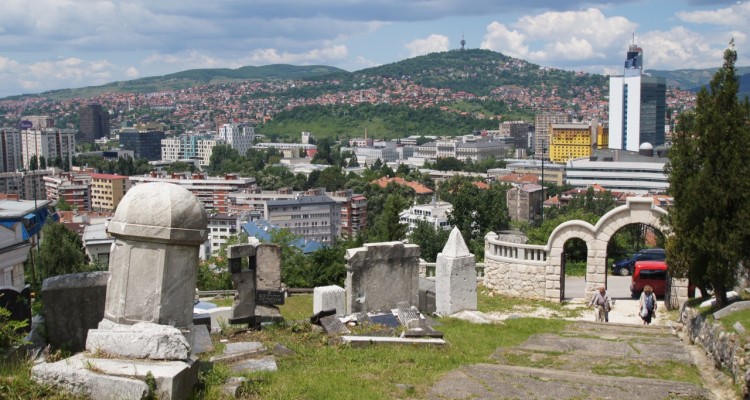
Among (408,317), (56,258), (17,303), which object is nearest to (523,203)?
(56,258)

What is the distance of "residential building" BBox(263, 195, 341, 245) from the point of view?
105000mm

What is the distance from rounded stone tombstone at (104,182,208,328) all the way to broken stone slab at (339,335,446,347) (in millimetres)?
3666

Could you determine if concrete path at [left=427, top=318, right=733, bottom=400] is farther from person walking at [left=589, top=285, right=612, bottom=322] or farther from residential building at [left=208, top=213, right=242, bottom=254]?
residential building at [left=208, top=213, right=242, bottom=254]

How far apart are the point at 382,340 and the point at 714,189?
22.6 feet

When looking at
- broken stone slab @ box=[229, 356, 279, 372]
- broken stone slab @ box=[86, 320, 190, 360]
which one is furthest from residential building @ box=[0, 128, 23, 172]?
broken stone slab @ box=[86, 320, 190, 360]

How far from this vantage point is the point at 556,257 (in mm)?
19562

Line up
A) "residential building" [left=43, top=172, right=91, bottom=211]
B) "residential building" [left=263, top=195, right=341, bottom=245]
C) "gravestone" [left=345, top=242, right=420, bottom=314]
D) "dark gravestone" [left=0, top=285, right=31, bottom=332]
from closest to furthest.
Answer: "dark gravestone" [left=0, top=285, right=31, bottom=332] < "gravestone" [left=345, top=242, right=420, bottom=314] < "residential building" [left=263, top=195, right=341, bottom=245] < "residential building" [left=43, top=172, right=91, bottom=211]

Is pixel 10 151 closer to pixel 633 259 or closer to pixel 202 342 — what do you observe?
pixel 633 259

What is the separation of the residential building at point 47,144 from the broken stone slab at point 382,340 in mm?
173422

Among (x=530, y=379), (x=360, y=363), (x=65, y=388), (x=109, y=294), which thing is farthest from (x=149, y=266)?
(x=530, y=379)

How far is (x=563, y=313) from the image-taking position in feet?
59.0

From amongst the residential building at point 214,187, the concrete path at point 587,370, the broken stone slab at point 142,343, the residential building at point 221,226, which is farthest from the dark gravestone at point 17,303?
the residential building at point 214,187

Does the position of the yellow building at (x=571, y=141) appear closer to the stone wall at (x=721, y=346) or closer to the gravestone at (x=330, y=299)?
the stone wall at (x=721, y=346)

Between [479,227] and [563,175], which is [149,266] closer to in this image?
[479,227]
